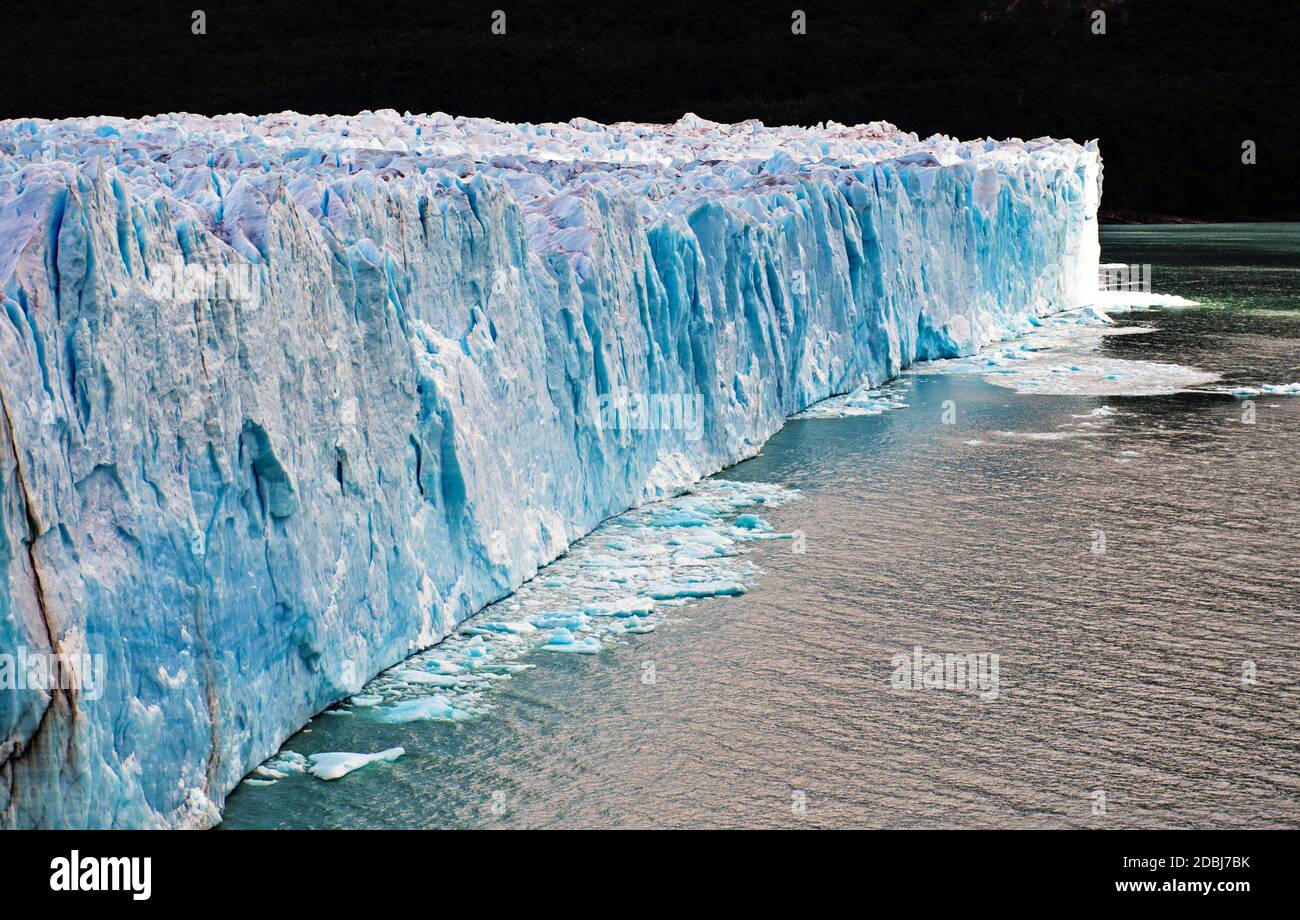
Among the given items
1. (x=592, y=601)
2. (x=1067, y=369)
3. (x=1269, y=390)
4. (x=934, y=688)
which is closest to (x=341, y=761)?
(x=592, y=601)

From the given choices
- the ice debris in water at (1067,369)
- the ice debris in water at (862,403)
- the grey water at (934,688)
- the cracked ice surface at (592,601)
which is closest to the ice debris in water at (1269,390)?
the ice debris in water at (1067,369)

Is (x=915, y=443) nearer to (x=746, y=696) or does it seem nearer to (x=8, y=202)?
(x=746, y=696)

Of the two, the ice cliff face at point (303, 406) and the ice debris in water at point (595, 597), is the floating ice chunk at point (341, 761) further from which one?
the ice debris in water at point (595, 597)

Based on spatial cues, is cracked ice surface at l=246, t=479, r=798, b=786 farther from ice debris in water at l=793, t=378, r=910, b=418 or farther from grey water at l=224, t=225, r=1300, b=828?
ice debris in water at l=793, t=378, r=910, b=418

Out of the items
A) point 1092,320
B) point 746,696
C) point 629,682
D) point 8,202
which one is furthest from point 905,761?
point 1092,320

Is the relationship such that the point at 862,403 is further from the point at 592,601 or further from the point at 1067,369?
the point at 592,601

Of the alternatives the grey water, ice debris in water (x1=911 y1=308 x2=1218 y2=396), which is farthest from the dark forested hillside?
the grey water
